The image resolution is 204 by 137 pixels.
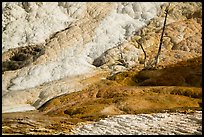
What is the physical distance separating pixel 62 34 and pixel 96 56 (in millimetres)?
11339

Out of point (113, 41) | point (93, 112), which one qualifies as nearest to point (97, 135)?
point (93, 112)

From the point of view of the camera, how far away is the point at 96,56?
77.1m

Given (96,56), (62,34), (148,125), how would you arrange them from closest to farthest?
(148,125) < (96,56) < (62,34)

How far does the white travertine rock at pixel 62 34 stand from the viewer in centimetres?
6869

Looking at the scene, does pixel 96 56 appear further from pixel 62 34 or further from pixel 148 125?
pixel 148 125

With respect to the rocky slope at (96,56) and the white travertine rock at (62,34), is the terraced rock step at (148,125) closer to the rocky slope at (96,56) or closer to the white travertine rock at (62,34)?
the rocky slope at (96,56)

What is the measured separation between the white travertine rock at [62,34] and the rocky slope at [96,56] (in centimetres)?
15

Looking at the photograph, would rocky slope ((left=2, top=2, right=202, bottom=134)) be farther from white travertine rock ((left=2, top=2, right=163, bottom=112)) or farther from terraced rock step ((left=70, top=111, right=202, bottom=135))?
terraced rock step ((left=70, top=111, right=202, bottom=135))

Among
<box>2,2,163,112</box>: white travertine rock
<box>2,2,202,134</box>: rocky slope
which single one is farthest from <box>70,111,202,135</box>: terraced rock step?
<box>2,2,163,112</box>: white travertine rock

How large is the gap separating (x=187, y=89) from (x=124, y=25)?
151 feet

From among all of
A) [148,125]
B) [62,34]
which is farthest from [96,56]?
[148,125]

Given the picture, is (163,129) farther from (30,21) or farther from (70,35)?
(30,21)

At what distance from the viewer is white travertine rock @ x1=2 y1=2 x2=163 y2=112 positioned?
225 feet

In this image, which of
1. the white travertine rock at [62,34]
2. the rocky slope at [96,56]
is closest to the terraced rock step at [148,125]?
the rocky slope at [96,56]
